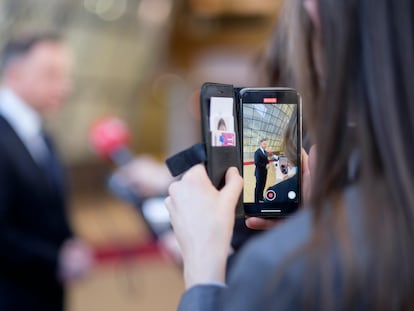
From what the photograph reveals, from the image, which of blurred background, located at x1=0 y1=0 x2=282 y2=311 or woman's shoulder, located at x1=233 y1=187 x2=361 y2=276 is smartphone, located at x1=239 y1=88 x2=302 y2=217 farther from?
blurred background, located at x1=0 y1=0 x2=282 y2=311

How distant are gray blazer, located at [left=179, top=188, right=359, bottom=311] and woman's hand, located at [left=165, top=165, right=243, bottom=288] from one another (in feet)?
0.33

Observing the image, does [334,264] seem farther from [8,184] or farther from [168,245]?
[8,184]

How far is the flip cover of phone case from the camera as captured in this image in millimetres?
1021

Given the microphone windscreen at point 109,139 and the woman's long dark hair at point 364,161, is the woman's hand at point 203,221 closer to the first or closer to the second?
the woman's long dark hair at point 364,161

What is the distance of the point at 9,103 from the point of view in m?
2.85

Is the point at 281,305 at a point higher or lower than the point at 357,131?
lower

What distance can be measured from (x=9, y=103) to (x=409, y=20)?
2.24 metres

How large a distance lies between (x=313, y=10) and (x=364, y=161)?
20 centimetres

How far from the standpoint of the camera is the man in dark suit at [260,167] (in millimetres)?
1064

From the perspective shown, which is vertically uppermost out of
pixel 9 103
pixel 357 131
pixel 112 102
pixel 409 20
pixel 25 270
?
pixel 112 102

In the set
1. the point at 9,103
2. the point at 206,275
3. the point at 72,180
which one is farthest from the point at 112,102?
the point at 206,275

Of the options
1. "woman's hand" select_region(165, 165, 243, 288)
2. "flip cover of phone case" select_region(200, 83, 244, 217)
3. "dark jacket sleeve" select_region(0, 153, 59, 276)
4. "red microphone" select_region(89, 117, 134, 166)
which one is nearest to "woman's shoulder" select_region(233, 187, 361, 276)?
"woman's hand" select_region(165, 165, 243, 288)

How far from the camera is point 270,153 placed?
3.49ft

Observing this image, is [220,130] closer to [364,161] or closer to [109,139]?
[364,161]
